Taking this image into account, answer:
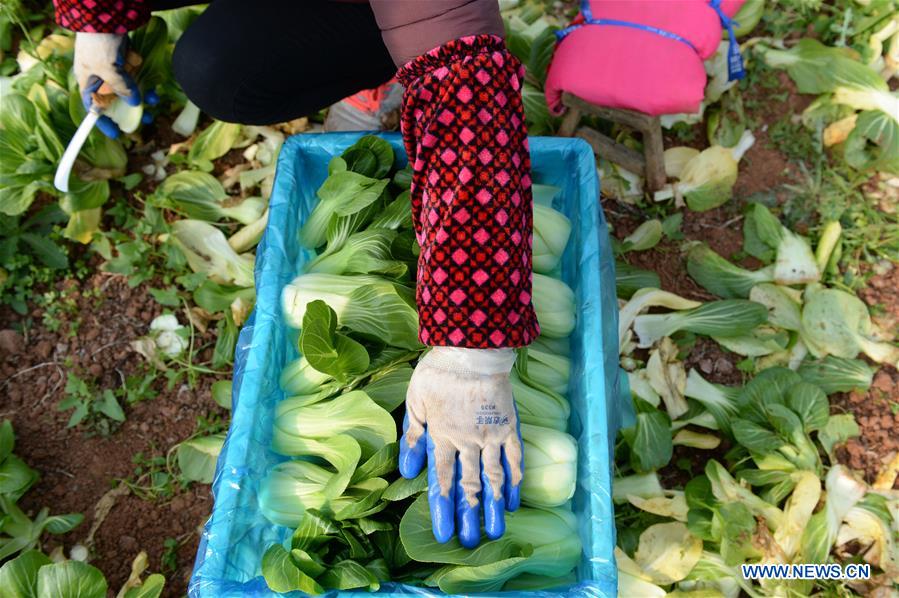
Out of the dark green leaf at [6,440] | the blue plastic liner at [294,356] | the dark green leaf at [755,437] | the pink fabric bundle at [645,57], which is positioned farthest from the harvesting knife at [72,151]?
the dark green leaf at [755,437]

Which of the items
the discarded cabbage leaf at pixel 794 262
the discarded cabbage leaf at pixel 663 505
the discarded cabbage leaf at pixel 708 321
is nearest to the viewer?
the discarded cabbage leaf at pixel 663 505

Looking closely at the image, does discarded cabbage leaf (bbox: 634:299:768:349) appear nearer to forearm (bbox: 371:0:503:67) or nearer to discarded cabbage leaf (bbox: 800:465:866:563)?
discarded cabbage leaf (bbox: 800:465:866:563)

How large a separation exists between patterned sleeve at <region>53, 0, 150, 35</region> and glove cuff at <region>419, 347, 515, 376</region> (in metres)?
1.33

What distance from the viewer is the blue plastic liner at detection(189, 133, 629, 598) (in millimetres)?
1707

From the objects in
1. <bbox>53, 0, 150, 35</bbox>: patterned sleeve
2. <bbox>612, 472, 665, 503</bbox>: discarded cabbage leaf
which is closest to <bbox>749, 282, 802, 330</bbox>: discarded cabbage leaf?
<bbox>612, 472, 665, 503</bbox>: discarded cabbage leaf

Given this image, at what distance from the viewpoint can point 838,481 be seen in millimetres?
2129

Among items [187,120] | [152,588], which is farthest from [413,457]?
[187,120]

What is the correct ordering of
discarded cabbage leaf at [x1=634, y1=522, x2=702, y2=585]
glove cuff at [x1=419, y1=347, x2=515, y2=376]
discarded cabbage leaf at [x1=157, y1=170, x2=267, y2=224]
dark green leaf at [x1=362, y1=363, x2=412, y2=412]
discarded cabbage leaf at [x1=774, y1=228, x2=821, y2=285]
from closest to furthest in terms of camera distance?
glove cuff at [x1=419, y1=347, x2=515, y2=376]
dark green leaf at [x1=362, y1=363, x2=412, y2=412]
discarded cabbage leaf at [x1=634, y1=522, x2=702, y2=585]
discarded cabbage leaf at [x1=774, y1=228, x2=821, y2=285]
discarded cabbage leaf at [x1=157, y1=170, x2=267, y2=224]

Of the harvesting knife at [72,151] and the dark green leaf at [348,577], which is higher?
the harvesting knife at [72,151]

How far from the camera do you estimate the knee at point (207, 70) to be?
217 cm

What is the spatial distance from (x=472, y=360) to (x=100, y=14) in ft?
4.66

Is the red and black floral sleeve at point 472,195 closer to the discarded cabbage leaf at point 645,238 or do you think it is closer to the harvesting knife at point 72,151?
the discarded cabbage leaf at point 645,238

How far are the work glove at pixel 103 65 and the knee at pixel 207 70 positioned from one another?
0.17 metres

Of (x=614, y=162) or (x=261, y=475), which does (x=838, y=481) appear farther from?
(x=261, y=475)
